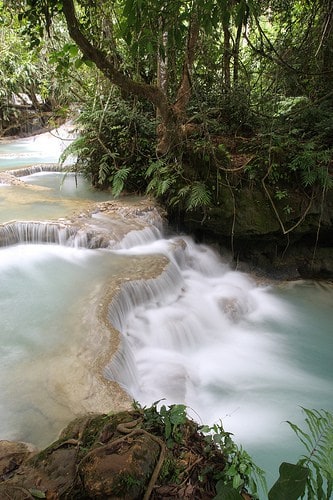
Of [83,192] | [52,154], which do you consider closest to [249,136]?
[83,192]

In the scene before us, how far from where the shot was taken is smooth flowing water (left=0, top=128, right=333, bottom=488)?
3.50 meters

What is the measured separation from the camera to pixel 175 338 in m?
4.91

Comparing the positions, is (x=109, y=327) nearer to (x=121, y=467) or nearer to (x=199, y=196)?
(x=121, y=467)

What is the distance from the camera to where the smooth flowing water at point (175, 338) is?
350cm

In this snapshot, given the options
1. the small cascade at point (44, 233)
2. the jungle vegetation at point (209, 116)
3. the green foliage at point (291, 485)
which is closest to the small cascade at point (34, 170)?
the jungle vegetation at point (209, 116)

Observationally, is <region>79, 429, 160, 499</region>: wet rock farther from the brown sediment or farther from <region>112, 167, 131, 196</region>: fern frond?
<region>112, 167, 131, 196</region>: fern frond

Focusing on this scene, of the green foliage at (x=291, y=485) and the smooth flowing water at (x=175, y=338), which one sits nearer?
the green foliage at (x=291, y=485)

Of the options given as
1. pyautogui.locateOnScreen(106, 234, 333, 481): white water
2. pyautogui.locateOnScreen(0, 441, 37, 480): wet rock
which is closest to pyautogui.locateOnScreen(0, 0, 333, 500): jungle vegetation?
pyautogui.locateOnScreen(106, 234, 333, 481): white water

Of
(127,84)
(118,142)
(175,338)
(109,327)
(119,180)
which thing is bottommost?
(175,338)

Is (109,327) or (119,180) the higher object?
(119,180)

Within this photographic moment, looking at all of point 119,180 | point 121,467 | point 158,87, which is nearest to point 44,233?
point 119,180

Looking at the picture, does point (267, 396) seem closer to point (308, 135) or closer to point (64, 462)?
point (64, 462)

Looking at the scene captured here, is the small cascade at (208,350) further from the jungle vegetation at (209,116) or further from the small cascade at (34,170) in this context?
the small cascade at (34,170)

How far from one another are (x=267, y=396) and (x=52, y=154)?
1380 cm
